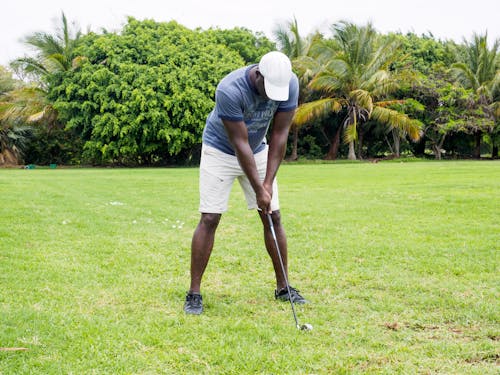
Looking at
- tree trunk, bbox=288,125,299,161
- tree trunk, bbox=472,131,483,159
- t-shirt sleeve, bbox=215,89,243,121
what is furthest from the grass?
tree trunk, bbox=472,131,483,159

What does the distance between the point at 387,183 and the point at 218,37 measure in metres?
21.4

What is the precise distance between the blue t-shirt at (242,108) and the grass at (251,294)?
133 cm

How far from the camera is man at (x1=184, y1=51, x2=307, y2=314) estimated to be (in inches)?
162

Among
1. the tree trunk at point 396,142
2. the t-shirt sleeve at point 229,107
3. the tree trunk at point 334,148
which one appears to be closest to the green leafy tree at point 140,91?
the tree trunk at point 334,148

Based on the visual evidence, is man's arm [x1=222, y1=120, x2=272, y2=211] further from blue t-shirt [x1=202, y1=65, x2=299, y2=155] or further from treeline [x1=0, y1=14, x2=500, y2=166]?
treeline [x1=0, y1=14, x2=500, y2=166]

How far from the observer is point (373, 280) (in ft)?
17.0

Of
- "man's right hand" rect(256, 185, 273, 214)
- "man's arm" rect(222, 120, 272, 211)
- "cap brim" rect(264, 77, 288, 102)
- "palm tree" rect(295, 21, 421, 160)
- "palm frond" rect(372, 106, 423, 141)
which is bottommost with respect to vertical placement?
"man's right hand" rect(256, 185, 273, 214)

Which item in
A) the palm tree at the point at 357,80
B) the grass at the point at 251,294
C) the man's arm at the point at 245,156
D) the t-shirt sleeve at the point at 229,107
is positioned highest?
the palm tree at the point at 357,80

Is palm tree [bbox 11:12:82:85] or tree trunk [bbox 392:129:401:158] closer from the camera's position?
palm tree [bbox 11:12:82:85]

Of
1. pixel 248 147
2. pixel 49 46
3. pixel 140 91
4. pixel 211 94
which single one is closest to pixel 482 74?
pixel 211 94

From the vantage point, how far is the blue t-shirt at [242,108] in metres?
4.13

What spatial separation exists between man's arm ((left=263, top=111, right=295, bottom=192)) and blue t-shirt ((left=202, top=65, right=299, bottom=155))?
0.20ft

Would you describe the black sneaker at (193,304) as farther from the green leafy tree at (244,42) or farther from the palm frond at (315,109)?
the green leafy tree at (244,42)

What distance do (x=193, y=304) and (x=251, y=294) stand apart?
0.66 m
